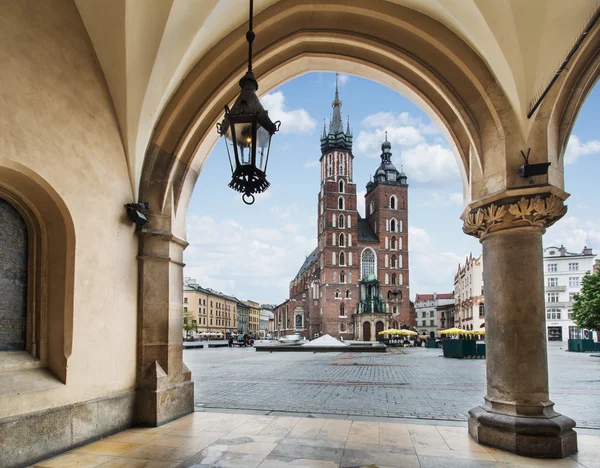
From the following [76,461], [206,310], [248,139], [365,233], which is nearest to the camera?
[248,139]

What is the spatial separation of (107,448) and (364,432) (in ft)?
10.3

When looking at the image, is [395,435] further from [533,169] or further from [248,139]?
[248,139]

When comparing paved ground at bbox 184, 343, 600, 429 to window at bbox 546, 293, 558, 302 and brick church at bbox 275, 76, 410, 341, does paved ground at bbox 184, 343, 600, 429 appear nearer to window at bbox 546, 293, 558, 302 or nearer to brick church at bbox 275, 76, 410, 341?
brick church at bbox 275, 76, 410, 341

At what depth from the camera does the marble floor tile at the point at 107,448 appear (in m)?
5.07

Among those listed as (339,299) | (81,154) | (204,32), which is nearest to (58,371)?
(81,154)

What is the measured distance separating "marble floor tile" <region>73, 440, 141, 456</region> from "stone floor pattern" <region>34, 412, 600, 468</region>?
1cm

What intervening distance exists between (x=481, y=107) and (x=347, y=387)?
7421 millimetres

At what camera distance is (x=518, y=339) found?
5.23 m

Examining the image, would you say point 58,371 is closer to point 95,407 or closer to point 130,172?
point 95,407

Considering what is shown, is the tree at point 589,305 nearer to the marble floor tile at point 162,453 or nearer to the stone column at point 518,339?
the stone column at point 518,339

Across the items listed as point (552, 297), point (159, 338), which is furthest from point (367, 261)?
point (159, 338)

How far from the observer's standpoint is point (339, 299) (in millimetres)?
68500

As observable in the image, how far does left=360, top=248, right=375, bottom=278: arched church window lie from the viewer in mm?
73688

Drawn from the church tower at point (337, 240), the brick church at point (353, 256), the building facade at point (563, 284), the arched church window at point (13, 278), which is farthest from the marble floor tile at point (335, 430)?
the building facade at point (563, 284)
